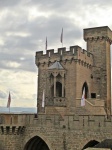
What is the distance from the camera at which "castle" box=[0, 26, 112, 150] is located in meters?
27.5

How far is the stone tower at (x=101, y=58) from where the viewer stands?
3869cm

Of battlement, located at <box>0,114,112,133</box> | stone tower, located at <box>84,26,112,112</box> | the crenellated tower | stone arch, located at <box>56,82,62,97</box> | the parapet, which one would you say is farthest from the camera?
the parapet

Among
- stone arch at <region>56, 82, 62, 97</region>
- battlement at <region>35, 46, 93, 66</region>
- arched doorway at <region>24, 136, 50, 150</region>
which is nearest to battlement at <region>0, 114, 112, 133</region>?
arched doorway at <region>24, 136, 50, 150</region>

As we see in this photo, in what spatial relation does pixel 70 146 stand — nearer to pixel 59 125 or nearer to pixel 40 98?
pixel 59 125

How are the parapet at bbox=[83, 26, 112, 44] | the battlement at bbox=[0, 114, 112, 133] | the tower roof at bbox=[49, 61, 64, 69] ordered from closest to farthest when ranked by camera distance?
the battlement at bbox=[0, 114, 112, 133]
the tower roof at bbox=[49, 61, 64, 69]
the parapet at bbox=[83, 26, 112, 44]

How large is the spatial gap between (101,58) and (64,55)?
5.58 m

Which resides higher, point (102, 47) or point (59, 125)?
point (102, 47)

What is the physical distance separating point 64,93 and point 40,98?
375 cm

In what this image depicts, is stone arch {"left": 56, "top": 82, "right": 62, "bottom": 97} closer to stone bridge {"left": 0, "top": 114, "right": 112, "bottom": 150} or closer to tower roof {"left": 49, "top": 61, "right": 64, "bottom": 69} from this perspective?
tower roof {"left": 49, "top": 61, "right": 64, "bottom": 69}

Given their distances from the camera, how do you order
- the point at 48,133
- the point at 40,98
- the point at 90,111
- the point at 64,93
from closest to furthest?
the point at 48,133 < the point at 90,111 < the point at 64,93 < the point at 40,98

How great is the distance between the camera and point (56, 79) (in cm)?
3522

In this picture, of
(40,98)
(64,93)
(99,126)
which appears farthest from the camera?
(40,98)

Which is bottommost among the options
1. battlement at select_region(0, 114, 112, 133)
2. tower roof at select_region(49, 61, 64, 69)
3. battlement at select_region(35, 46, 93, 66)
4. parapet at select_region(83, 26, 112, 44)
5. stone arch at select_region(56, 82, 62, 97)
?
battlement at select_region(0, 114, 112, 133)

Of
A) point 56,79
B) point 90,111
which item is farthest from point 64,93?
point 90,111
